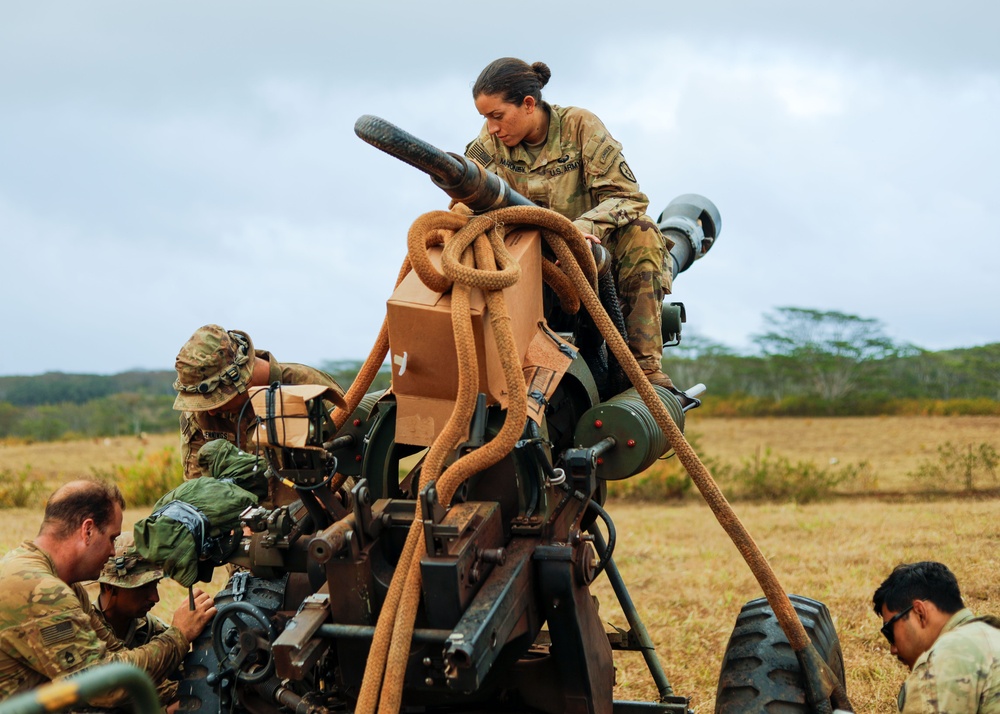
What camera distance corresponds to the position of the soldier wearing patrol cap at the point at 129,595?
482cm

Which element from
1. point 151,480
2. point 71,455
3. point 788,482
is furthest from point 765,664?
point 71,455

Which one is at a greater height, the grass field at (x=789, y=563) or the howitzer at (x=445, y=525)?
the howitzer at (x=445, y=525)

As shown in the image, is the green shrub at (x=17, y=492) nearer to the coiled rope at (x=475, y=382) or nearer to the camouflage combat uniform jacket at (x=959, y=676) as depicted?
the coiled rope at (x=475, y=382)

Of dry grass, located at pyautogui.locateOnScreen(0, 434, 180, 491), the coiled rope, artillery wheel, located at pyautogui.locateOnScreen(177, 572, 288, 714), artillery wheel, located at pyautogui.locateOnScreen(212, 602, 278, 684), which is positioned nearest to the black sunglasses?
the coiled rope

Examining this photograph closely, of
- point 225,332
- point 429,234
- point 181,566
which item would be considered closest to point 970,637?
point 429,234

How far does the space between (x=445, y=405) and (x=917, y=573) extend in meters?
1.99

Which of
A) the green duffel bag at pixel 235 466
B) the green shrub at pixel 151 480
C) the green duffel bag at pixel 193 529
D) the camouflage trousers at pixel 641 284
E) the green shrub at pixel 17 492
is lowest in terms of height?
the green shrub at pixel 17 492

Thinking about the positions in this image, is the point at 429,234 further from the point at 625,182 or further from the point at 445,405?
the point at 625,182

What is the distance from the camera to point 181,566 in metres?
4.32

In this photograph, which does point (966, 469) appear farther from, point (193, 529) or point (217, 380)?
point (193, 529)

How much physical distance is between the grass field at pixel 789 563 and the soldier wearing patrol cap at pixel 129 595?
3.10 meters

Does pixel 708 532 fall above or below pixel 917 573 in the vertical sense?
below

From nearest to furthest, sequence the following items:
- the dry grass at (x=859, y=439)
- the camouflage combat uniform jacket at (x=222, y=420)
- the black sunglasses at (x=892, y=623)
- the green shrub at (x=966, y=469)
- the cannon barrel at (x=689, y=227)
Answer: the black sunglasses at (x=892, y=623)
the camouflage combat uniform jacket at (x=222, y=420)
the cannon barrel at (x=689, y=227)
the green shrub at (x=966, y=469)
the dry grass at (x=859, y=439)

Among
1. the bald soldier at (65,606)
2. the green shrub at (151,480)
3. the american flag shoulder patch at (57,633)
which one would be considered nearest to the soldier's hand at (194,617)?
the bald soldier at (65,606)
